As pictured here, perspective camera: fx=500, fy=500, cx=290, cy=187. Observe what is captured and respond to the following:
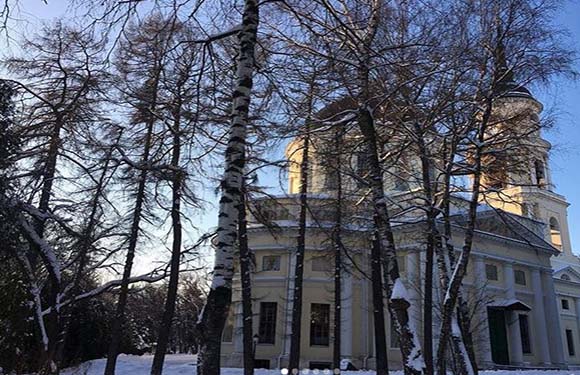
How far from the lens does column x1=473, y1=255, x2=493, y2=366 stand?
89.6 ft

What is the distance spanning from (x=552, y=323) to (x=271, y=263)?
1964cm

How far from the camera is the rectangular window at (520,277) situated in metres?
34.0

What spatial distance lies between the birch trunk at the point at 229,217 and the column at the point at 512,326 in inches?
1148

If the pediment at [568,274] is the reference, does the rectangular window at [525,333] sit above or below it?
below

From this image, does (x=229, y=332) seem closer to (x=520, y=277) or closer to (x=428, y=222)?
(x=520, y=277)

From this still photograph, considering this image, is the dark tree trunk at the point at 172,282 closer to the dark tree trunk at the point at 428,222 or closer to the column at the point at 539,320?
the dark tree trunk at the point at 428,222

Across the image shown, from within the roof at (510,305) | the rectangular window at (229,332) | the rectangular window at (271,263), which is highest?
the rectangular window at (271,263)

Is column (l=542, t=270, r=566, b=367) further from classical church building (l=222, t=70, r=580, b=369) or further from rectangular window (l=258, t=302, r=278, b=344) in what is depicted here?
rectangular window (l=258, t=302, r=278, b=344)

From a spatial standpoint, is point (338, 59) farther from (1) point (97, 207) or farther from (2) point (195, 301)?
(2) point (195, 301)

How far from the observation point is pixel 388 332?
1137 inches

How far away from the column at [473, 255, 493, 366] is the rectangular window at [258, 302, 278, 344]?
449 inches

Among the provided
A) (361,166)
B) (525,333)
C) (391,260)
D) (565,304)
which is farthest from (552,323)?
(391,260)

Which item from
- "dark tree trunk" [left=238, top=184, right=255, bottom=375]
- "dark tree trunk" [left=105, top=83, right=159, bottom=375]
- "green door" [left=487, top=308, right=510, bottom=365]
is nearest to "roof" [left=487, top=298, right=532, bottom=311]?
"green door" [left=487, top=308, right=510, bottom=365]

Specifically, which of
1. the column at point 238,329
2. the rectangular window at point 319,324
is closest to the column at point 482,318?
the rectangular window at point 319,324
